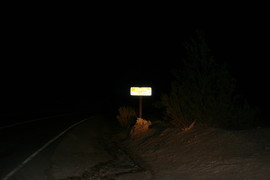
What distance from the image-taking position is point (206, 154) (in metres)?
10.6

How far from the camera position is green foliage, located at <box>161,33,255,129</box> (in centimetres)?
1442

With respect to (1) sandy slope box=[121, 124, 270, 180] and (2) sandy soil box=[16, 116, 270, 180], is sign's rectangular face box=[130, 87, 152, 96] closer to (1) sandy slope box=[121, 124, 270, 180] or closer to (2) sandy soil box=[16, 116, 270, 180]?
(2) sandy soil box=[16, 116, 270, 180]

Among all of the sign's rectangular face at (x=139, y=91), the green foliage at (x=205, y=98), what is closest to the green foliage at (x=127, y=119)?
the sign's rectangular face at (x=139, y=91)

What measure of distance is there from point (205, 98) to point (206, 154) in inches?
182

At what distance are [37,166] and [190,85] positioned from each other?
7.62m

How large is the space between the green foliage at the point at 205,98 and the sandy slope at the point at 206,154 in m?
1.02

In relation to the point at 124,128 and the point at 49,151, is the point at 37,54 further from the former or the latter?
the point at 49,151

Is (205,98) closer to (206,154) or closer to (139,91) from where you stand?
(206,154)

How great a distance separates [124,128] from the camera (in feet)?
76.4

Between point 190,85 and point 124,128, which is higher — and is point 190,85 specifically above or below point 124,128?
above

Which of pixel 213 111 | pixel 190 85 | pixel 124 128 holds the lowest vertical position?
pixel 124 128

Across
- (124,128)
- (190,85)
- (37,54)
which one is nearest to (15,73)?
(37,54)

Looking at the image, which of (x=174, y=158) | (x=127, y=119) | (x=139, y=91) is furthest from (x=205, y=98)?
(x=127, y=119)

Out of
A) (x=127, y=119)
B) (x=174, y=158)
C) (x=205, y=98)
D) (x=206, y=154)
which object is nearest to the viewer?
(x=206, y=154)
